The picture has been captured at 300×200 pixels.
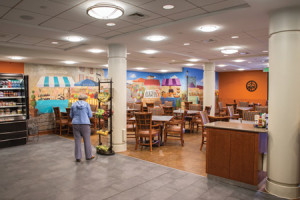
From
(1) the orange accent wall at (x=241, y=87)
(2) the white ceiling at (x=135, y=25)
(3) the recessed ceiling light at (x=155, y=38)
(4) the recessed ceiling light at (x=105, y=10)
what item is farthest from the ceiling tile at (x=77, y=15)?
(1) the orange accent wall at (x=241, y=87)

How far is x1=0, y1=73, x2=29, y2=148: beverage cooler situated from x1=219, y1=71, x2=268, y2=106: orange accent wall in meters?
13.0

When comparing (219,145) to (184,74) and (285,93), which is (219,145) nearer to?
(285,93)

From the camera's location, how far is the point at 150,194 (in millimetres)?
3646

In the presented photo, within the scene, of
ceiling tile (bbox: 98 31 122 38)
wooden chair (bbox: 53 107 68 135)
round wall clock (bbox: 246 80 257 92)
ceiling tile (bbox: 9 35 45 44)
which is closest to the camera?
ceiling tile (bbox: 98 31 122 38)

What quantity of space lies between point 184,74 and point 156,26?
28.9 feet

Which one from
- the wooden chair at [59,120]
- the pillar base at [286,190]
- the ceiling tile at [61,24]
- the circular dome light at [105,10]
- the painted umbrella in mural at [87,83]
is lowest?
the pillar base at [286,190]

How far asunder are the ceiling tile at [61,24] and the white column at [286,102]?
3684 mm

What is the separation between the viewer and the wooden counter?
149 inches

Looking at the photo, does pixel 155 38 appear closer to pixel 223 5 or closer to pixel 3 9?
pixel 223 5

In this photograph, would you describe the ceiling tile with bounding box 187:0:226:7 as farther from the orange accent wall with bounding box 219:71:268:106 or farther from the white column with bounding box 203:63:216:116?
the orange accent wall with bounding box 219:71:268:106

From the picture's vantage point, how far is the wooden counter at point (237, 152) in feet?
12.4

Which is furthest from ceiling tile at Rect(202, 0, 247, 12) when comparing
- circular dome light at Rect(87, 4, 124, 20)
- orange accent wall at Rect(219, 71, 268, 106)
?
orange accent wall at Rect(219, 71, 268, 106)

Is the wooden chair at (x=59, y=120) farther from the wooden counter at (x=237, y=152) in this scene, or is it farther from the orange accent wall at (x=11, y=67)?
the wooden counter at (x=237, y=152)

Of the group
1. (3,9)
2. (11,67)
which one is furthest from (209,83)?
(3,9)
